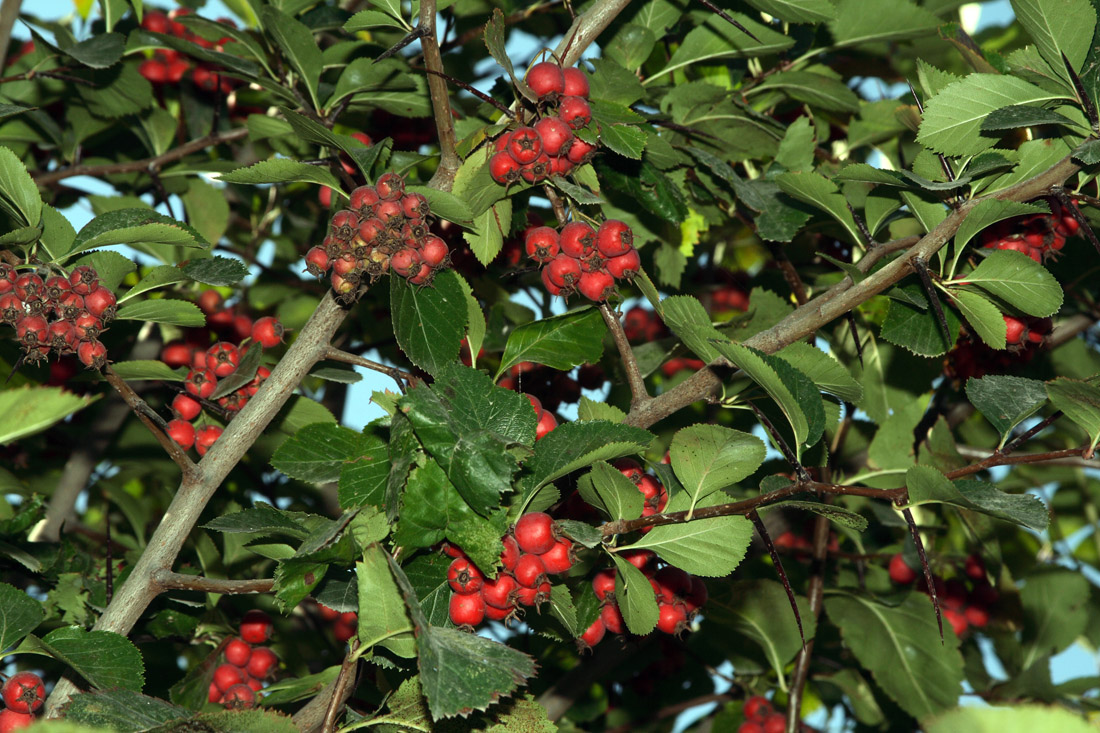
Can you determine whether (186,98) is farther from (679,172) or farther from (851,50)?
(851,50)

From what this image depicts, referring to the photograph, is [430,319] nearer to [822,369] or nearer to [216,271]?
[216,271]

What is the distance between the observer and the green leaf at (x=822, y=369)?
1.69 metres

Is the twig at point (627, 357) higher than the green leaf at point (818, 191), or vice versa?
the green leaf at point (818, 191)

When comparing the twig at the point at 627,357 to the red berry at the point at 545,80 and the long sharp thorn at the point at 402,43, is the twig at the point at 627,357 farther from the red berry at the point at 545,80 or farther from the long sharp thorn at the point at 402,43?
the long sharp thorn at the point at 402,43

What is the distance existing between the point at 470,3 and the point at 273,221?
1500mm

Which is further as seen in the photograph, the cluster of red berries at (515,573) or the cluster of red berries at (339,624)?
the cluster of red berries at (339,624)

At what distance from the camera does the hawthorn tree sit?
5.16 feet

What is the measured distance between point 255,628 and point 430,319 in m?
1.11

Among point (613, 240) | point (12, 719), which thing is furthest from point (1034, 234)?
point (12, 719)

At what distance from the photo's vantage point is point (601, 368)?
2717 millimetres

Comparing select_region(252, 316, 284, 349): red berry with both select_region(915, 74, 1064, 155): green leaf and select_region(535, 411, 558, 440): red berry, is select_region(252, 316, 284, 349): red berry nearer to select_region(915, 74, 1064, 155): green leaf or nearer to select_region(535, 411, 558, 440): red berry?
select_region(535, 411, 558, 440): red berry

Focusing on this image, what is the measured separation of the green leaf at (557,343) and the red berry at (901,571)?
1.65 metres

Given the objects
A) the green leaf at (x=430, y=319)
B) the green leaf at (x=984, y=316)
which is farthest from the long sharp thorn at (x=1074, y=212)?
the green leaf at (x=430, y=319)

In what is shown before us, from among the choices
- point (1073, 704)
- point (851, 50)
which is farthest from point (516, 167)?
point (1073, 704)
